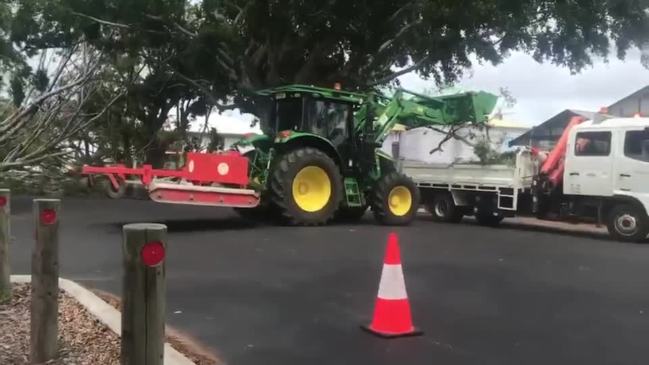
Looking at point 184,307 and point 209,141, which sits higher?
point 209,141

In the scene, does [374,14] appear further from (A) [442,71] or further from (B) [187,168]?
(B) [187,168]

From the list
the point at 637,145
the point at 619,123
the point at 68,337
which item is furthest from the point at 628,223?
the point at 68,337

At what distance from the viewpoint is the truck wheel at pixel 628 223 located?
44.3 ft

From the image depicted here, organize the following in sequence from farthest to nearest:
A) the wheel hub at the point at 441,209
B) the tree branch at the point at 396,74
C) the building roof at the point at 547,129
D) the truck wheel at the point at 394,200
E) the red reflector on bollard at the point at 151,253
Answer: the building roof at the point at 547,129 → the tree branch at the point at 396,74 → the wheel hub at the point at 441,209 → the truck wheel at the point at 394,200 → the red reflector on bollard at the point at 151,253

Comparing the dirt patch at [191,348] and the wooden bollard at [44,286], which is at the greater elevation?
the wooden bollard at [44,286]

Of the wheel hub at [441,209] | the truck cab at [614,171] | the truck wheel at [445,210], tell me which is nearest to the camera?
the truck cab at [614,171]

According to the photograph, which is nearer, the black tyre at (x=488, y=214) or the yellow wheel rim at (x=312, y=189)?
the yellow wheel rim at (x=312, y=189)

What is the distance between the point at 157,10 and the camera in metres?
18.7

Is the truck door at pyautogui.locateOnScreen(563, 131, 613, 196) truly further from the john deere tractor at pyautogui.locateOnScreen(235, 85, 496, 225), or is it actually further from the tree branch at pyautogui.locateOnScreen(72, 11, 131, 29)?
the tree branch at pyautogui.locateOnScreen(72, 11, 131, 29)

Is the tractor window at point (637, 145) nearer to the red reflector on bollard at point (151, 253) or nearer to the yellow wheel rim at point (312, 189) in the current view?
the yellow wheel rim at point (312, 189)

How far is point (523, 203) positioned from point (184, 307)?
Result: 1067 centimetres

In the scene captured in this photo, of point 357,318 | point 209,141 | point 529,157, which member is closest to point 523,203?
point 529,157

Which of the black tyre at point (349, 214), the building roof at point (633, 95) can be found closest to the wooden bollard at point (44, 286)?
the black tyre at point (349, 214)

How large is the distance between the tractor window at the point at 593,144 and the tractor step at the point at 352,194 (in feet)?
15.3
